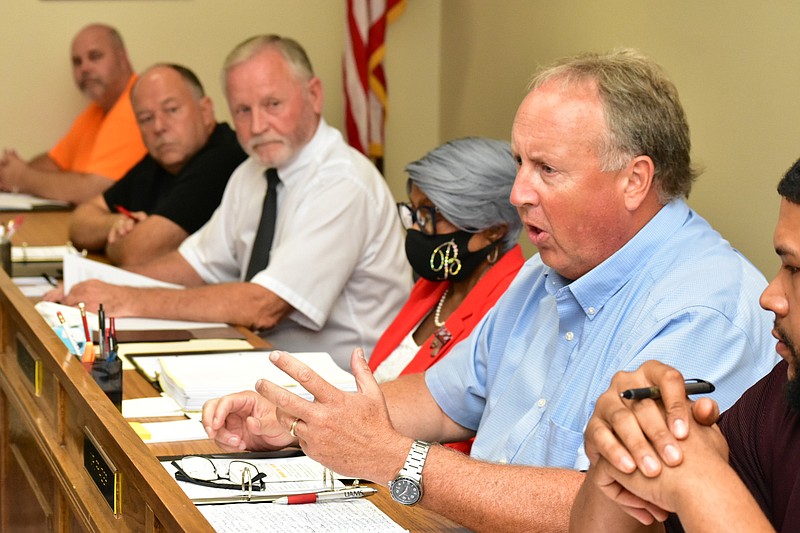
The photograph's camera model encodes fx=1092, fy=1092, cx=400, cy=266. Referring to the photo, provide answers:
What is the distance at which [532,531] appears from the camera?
1.62m

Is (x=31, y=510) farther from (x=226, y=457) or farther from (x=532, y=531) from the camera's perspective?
(x=532, y=531)

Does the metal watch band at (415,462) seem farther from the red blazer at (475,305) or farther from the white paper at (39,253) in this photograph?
the white paper at (39,253)

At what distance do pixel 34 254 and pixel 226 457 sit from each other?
243cm

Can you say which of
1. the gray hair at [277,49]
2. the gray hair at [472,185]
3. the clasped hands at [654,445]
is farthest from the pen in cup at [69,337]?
the clasped hands at [654,445]

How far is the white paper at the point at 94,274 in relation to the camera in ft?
10.9

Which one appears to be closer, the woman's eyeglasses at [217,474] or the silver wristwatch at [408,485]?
the silver wristwatch at [408,485]

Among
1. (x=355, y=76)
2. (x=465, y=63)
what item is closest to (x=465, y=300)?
(x=465, y=63)

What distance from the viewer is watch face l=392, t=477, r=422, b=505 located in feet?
5.36

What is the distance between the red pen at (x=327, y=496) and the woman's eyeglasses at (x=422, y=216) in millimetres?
962

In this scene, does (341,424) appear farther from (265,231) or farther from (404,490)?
(265,231)

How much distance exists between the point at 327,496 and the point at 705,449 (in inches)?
28.6

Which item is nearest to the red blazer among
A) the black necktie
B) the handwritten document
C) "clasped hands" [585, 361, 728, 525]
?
the handwritten document

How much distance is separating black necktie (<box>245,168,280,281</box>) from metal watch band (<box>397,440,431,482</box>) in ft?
6.27

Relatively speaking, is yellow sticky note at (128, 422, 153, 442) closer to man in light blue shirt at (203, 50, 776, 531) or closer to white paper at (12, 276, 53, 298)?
man in light blue shirt at (203, 50, 776, 531)
